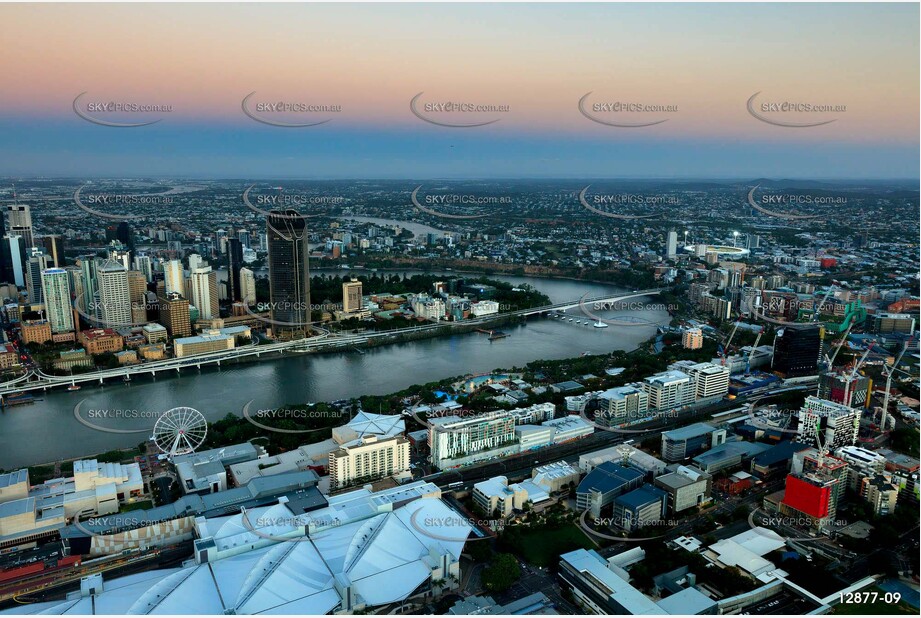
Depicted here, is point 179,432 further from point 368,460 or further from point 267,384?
point 267,384

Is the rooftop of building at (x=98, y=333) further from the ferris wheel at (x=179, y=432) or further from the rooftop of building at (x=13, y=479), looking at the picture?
the rooftop of building at (x=13, y=479)

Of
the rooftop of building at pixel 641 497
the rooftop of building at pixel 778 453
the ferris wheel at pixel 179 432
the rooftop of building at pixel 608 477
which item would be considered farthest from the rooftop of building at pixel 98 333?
the rooftop of building at pixel 778 453

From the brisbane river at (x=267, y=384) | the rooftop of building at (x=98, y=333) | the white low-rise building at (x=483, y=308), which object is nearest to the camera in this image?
the brisbane river at (x=267, y=384)

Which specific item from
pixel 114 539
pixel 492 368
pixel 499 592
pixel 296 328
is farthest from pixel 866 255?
pixel 114 539

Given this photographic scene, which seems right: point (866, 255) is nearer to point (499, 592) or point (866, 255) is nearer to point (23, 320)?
point (499, 592)

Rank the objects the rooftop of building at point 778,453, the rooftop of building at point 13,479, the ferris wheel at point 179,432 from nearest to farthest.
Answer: the rooftop of building at point 13,479, the rooftop of building at point 778,453, the ferris wheel at point 179,432

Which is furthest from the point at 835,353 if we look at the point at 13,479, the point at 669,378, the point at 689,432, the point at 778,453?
the point at 13,479
